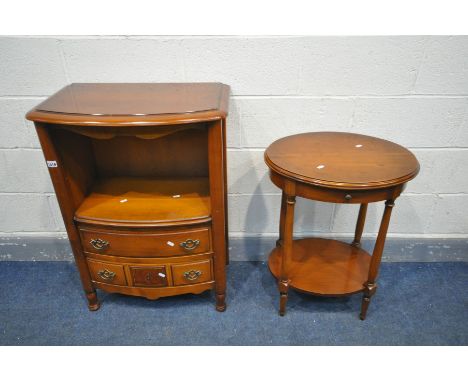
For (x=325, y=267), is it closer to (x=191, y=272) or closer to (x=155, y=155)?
(x=191, y=272)

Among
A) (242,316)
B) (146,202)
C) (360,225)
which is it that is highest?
(146,202)

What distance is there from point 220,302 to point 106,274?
580mm

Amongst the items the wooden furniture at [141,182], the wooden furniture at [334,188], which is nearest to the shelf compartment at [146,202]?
the wooden furniture at [141,182]

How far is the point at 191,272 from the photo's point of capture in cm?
168

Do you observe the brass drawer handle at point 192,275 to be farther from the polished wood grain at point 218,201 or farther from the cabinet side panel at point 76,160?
the cabinet side panel at point 76,160

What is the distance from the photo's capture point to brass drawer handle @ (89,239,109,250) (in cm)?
159

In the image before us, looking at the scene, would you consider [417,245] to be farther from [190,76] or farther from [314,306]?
[190,76]

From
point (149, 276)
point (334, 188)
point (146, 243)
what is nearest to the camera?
point (334, 188)

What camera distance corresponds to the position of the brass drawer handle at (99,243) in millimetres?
1592

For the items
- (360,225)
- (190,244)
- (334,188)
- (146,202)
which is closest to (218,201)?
(190,244)

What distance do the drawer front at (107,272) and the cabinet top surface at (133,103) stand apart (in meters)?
0.72

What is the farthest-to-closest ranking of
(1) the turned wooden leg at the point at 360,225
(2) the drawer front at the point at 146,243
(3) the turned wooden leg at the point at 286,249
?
1. (1) the turned wooden leg at the point at 360,225
2. (2) the drawer front at the point at 146,243
3. (3) the turned wooden leg at the point at 286,249

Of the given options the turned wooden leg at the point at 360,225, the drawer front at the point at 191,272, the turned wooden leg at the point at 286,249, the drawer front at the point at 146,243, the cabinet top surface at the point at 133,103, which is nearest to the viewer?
the cabinet top surface at the point at 133,103

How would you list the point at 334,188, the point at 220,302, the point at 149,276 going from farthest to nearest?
the point at 220,302 → the point at 149,276 → the point at 334,188
